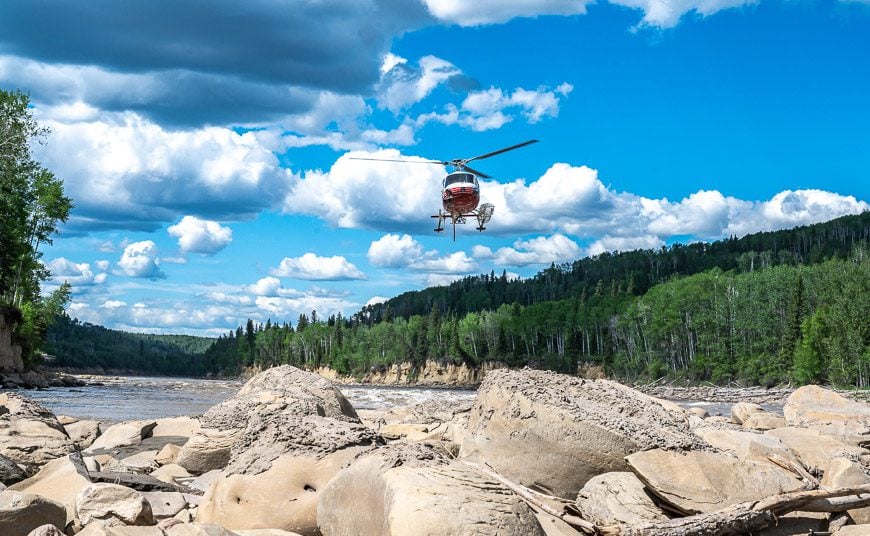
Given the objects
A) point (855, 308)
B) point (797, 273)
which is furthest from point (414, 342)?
point (855, 308)

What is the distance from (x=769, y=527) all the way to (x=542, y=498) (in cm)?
197

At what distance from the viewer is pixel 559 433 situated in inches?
328

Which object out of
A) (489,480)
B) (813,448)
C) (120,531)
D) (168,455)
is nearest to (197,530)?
(120,531)

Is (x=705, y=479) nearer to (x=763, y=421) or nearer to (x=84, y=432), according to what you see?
(x=763, y=421)

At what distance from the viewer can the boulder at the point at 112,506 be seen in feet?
21.7

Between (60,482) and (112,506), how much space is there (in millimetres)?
2160

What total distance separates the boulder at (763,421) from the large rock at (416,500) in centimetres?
1261

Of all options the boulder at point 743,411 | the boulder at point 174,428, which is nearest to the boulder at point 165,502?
the boulder at point 174,428

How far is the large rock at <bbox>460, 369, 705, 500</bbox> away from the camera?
821cm

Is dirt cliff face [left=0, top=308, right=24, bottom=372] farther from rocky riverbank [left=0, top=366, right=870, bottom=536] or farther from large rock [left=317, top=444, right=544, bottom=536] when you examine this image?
large rock [left=317, top=444, right=544, bottom=536]

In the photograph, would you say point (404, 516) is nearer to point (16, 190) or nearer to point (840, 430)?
point (840, 430)

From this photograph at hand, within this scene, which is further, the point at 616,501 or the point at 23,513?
the point at 616,501

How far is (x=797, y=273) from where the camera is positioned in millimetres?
105188

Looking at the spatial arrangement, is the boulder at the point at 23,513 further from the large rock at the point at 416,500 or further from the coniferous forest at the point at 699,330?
the coniferous forest at the point at 699,330
